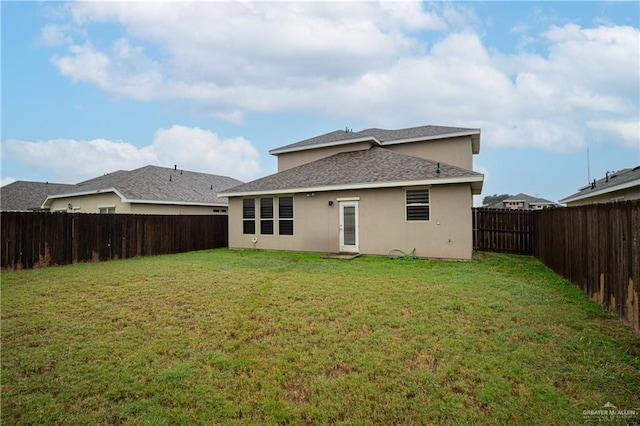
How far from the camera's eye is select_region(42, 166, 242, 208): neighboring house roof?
16781mm

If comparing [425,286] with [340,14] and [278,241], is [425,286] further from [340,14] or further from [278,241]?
[340,14]

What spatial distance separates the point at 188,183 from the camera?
21.7 metres

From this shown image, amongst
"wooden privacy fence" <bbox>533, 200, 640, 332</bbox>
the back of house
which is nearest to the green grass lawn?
"wooden privacy fence" <bbox>533, 200, 640, 332</bbox>

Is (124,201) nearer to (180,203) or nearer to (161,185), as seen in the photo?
(180,203)

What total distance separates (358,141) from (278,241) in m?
6.52

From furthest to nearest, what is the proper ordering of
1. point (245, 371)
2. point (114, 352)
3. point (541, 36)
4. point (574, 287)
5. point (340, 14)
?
point (541, 36) < point (340, 14) < point (574, 287) < point (114, 352) < point (245, 371)

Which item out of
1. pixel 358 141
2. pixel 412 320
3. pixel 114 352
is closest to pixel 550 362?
pixel 412 320

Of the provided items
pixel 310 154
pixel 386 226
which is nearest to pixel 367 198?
pixel 386 226

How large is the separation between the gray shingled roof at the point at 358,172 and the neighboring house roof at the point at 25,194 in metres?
20.0

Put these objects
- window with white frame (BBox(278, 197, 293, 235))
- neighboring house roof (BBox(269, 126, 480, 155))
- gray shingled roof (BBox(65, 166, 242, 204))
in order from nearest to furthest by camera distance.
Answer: window with white frame (BBox(278, 197, 293, 235)), neighboring house roof (BBox(269, 126, 480, 155)), gray shingled roof (BBox(65, 166, 242, 204))

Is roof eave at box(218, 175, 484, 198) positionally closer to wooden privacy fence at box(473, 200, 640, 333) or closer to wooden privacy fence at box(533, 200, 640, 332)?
wooden privacy fence at box(473, 200, 640, 333)

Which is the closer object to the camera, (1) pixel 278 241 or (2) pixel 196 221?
(1) pixel 278 241

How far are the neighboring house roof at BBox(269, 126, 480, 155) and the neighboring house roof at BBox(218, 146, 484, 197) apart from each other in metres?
0.76

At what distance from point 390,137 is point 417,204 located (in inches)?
291
